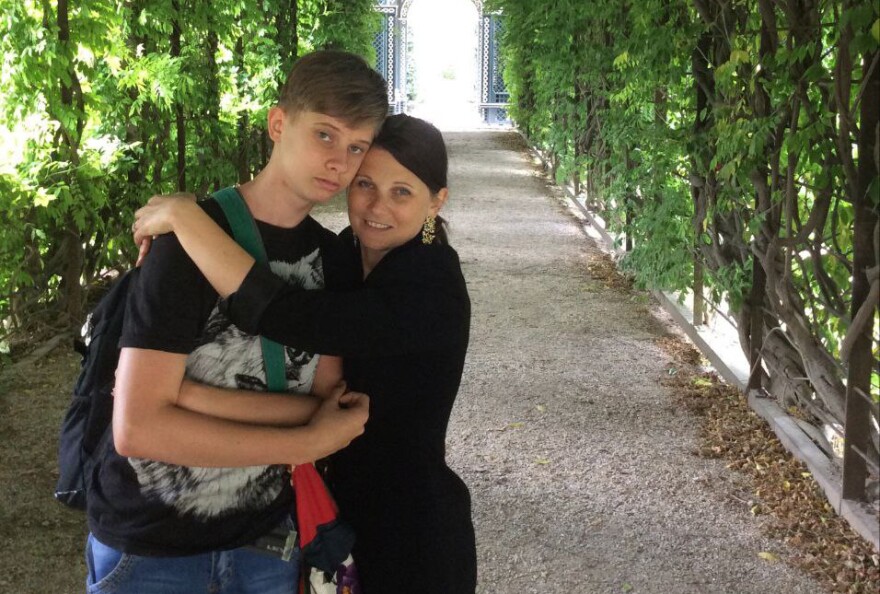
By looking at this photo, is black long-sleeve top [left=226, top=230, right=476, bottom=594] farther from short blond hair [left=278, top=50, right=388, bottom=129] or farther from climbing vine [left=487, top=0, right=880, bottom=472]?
climbing vine [left=487, top=0, right=880, bottom=472]

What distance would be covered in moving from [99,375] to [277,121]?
1.63 feet

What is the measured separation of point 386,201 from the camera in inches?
65.1

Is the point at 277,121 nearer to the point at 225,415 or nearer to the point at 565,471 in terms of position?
the point at 225,415

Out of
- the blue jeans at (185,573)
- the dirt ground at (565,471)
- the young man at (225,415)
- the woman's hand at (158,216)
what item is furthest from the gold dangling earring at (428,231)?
the dirt ground at (565,471)

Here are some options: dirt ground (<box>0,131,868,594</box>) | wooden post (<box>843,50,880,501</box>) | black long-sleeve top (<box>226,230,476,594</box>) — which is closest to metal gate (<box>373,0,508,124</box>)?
dirt ground (<box>0,131,868,594</box>)

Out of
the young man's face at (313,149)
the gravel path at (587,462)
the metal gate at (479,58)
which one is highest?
the metal gate at (479,58)

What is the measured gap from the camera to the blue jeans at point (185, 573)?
1486mm

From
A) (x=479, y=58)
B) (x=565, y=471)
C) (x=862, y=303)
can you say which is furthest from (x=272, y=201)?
(x=479, y=58)

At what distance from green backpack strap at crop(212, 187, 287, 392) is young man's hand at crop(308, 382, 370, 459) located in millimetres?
95

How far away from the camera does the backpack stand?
1.49m

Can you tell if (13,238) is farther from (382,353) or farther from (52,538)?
(382,353)

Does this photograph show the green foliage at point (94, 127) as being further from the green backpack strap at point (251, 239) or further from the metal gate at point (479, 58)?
the metal gate at point (479, 58)

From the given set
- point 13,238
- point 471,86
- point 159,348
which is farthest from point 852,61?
point 471,86

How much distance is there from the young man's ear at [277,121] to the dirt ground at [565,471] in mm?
2283
